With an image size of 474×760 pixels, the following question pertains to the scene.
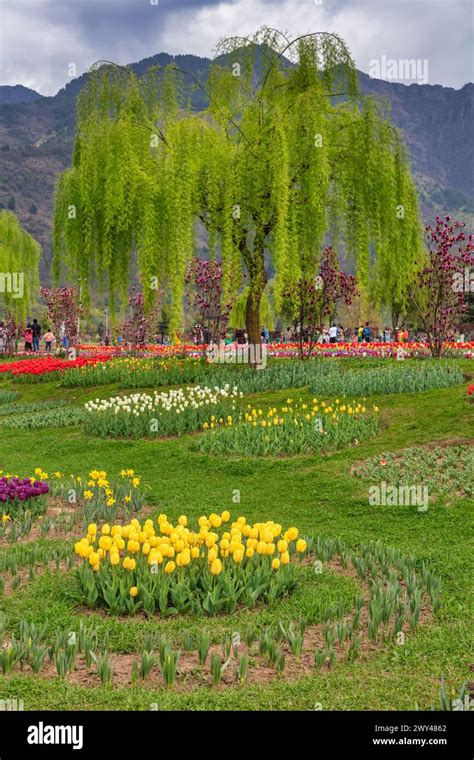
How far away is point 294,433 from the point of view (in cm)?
1056

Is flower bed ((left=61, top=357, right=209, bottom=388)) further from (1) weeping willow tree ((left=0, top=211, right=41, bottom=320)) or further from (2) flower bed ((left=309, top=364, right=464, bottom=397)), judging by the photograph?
(1) weeping willow tree ((left=0, top=211, right=41, bottom=320))

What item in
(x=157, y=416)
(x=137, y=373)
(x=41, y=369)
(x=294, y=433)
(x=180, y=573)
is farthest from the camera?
(x=41, y=369)

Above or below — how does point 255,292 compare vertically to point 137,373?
above

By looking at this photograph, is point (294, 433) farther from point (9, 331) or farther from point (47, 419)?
point (9, 331)

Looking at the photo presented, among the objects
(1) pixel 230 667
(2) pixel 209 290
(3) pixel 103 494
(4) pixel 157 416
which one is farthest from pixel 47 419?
(1) pixel 230 667

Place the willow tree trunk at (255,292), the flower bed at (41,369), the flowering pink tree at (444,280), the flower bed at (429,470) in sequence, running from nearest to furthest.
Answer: the flower bed at (429,470) → the willow tree trunk at (255,292) → the flowering pink tree at (444,280) → the flower bed at (41,369)

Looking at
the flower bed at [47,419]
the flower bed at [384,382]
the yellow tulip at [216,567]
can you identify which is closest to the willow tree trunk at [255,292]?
the flower bed at [384,382]

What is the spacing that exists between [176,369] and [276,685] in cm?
1323

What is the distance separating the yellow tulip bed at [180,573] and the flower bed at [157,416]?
6.60 m

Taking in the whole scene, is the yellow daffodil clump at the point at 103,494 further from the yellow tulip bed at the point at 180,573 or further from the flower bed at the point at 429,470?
the flower bed at the point at 429,470

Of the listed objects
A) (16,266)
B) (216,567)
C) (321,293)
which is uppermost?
(16,266)

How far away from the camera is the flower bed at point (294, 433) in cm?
1020

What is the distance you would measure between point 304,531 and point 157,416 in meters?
5.76

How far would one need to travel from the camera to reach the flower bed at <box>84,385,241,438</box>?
1216 cm
